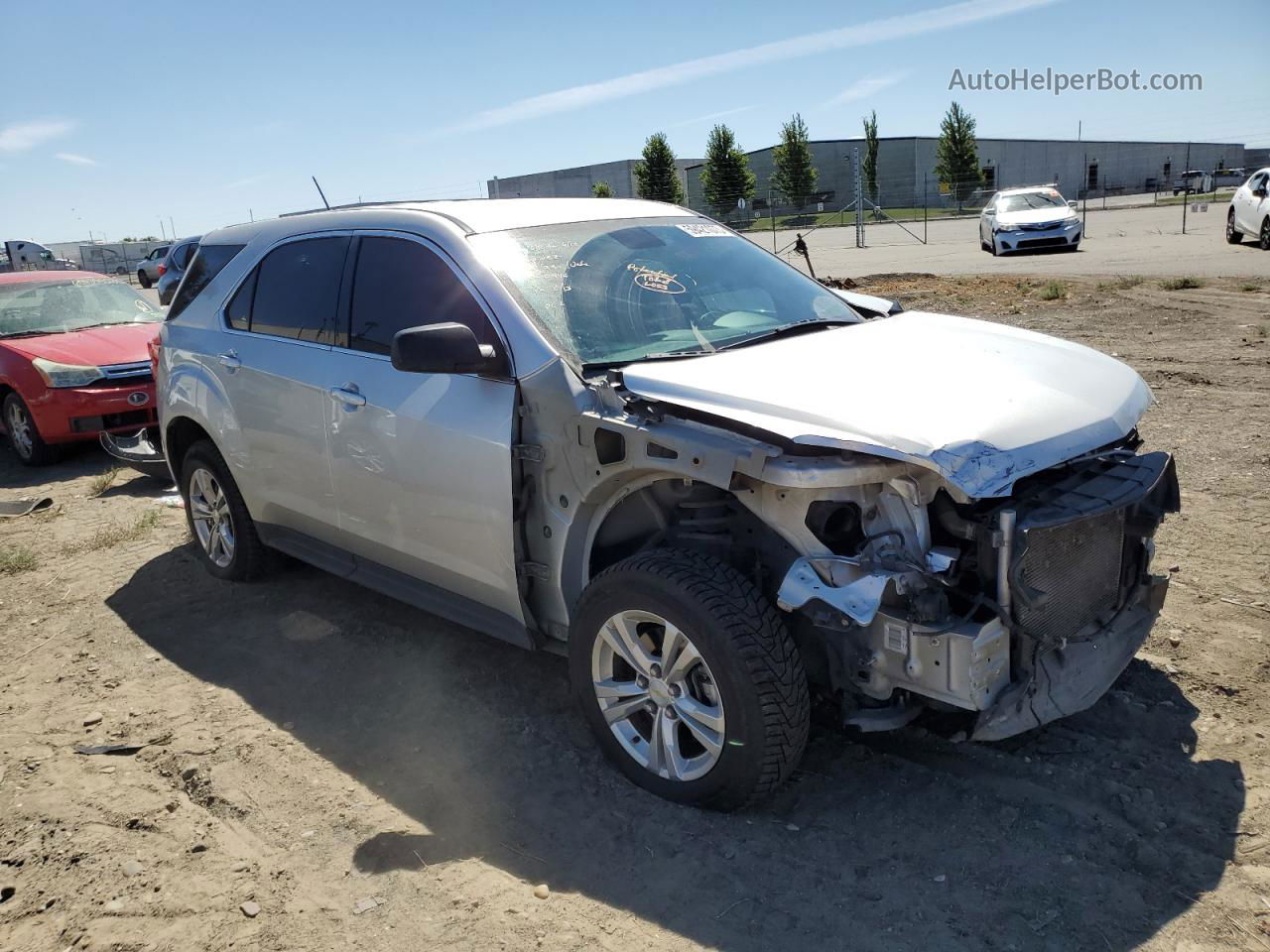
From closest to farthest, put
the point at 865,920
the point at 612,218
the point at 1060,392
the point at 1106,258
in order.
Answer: the point at 865,920 → the point at 1060,392 → the point at 612,218 → the point at 1106,258

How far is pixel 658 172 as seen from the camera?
5375cm

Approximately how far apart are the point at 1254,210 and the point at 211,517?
2060 cm

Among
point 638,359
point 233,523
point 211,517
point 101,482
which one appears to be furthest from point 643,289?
point 101,482

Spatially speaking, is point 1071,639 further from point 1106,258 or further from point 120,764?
point 1106,258

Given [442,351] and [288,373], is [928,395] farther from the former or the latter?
[288,373]

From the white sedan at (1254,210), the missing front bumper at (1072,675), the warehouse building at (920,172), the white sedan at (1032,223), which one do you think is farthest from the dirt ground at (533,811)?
the warehouse building at (920,172)

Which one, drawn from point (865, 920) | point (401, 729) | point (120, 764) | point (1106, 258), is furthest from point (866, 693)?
point (1106, 258)

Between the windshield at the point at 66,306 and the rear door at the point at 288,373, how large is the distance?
243 inches

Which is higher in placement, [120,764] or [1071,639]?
[1071,639]

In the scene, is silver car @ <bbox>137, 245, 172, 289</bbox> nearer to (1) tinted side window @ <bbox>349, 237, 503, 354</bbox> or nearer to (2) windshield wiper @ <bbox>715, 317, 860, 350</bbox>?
(1) tinted side window @ <bbox>349, 237, 503, 354</bbox>

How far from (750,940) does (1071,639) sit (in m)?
1.42

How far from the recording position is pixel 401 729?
13.1 feet

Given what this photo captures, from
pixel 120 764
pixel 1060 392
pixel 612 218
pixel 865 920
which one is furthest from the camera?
pixel 612 218

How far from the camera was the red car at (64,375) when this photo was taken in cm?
891
